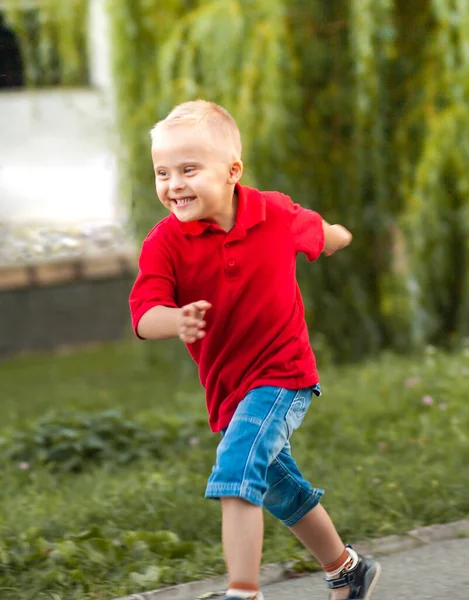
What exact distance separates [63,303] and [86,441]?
6.45m

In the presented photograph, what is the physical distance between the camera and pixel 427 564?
364 centimetres

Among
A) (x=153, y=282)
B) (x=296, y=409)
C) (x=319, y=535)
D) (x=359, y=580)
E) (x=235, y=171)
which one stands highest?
(x=235, y=171)

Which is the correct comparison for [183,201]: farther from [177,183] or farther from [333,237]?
[333,237]

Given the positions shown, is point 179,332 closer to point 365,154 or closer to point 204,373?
point 204,373

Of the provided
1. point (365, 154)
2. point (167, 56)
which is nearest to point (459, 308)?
point (365, 154)

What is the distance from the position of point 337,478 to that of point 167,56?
438 centimetres

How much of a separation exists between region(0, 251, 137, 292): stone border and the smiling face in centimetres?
899

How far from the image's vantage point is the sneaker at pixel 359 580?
3.21m

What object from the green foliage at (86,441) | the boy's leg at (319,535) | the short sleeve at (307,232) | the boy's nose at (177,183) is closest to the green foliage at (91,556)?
the boy's leg at (319,535)

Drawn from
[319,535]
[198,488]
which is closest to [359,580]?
[319,535]

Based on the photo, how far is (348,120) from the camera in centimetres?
812

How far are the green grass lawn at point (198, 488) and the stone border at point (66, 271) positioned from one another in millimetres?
4911

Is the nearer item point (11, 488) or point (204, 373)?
point (204, 373)

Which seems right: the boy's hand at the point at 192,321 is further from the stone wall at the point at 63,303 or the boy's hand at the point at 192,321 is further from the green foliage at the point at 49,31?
the stone wall at the point at 63,303
